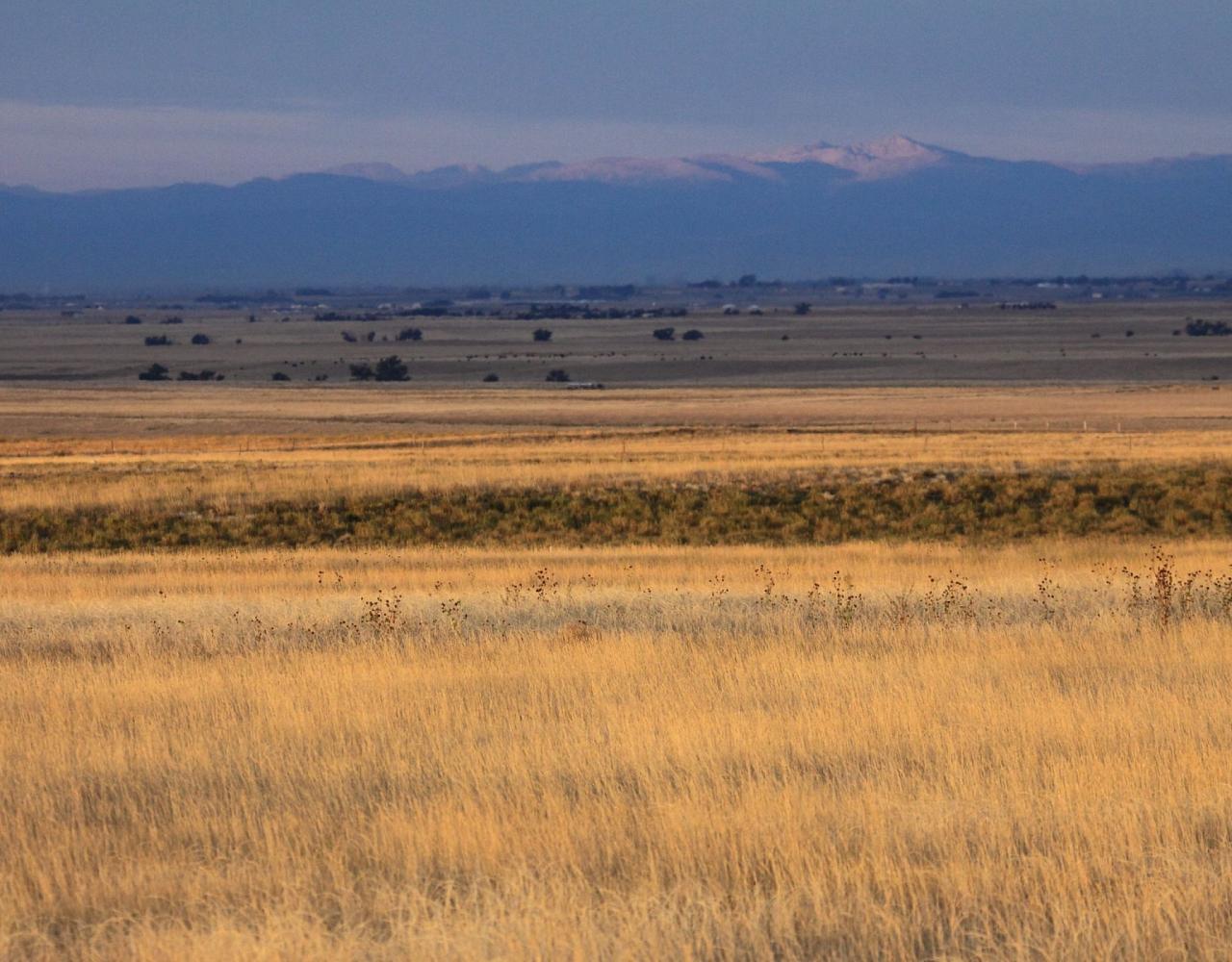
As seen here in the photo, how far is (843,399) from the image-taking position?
72688mm

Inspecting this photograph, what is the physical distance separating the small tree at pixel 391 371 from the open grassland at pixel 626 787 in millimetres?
79008

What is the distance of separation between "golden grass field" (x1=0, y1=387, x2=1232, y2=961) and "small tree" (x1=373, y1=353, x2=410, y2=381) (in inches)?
2908

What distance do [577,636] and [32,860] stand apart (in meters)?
7.07

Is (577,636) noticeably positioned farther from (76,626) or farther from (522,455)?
(522,455)

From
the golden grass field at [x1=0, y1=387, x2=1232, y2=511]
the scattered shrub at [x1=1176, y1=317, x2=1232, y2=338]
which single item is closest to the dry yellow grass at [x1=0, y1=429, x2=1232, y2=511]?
the golden grass field at [x1=0, y1=387, x2=1232, y2=511]

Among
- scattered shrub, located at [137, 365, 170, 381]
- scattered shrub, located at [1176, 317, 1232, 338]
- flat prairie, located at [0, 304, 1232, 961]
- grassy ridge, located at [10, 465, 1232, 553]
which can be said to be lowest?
grassy ridge, located at [10, 465, 1232, 553]

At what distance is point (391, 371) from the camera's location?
95.1m

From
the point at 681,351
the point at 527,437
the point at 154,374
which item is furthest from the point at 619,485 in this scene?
the point at 681,351

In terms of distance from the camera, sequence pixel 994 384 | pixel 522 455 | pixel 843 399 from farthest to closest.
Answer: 1. pixel 994 384
2. pixel 843 399
3. pixel 522 455

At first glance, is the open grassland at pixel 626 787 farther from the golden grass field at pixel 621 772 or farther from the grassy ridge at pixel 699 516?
the grassy ridge at pixel 699 516

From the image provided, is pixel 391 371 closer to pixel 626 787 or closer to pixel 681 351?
pixel 681 351

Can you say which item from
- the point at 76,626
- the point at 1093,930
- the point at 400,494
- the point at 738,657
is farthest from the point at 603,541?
the point at 1093,930

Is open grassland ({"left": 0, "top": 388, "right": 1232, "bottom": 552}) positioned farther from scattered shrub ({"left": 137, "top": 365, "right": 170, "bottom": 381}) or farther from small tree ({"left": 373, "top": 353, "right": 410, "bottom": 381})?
scattered shrub ({"left": 137, "top": 365, "right": 170, "bottom": 381})

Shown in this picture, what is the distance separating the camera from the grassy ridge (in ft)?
101
